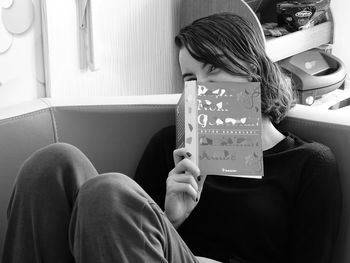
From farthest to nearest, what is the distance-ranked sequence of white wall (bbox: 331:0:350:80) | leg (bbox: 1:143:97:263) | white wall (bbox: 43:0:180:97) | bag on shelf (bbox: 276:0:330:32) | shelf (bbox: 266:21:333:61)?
1. white wall (bbox: 331:0:350:80)
2. bag on shelf (bbox: 276:0:330:32)
3. shelf (bbox: 266:21:333:61)
4. white wall (bbox: 43:0:180:97)
5. leg (bbox: 1:143:97:263)

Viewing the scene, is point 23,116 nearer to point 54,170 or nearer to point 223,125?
point 54,170

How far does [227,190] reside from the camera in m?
1.08

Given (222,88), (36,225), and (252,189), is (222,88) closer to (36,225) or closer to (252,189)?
(252,189)

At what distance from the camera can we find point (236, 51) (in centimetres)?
106

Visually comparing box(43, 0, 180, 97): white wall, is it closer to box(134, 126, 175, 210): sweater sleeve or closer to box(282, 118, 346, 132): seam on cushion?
box(134, 126, 175, 210): sweater sleeve

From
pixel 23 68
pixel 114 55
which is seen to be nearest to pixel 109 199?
pixel 23 68

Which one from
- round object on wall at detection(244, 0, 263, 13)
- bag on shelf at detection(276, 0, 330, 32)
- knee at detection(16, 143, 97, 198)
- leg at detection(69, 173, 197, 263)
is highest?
round object on wall at detection(244, 0, 263, 13)

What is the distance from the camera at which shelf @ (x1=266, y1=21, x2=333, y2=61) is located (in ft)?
6.00

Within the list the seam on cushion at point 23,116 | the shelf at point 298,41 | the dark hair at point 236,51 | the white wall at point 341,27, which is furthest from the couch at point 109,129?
the white wall at point 341,27

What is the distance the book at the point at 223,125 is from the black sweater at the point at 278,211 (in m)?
0.08

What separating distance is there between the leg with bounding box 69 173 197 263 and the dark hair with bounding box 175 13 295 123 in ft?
1.25

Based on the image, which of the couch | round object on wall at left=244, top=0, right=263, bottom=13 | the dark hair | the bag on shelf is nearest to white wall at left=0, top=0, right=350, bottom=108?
the couch

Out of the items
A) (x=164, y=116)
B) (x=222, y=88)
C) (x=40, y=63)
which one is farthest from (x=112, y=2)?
(x=222, y=88)

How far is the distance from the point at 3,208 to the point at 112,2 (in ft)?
2.75
